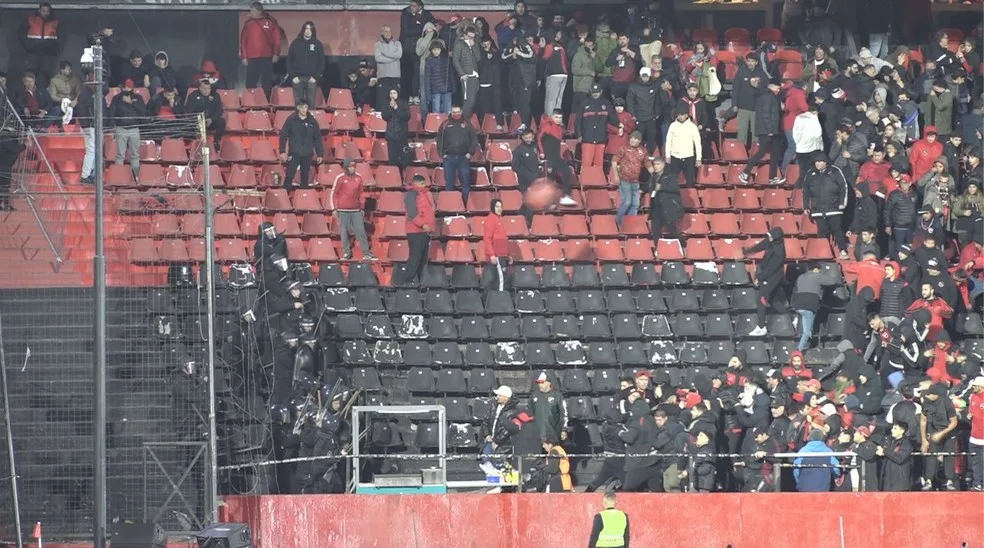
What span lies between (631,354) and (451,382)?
288 cm

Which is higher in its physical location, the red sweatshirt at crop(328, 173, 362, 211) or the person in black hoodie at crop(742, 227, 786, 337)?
the red sweatshirt at crop(328, 173, 362, 211)

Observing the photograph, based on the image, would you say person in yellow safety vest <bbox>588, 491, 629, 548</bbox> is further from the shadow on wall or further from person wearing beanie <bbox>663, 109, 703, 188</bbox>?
the shadow on wall

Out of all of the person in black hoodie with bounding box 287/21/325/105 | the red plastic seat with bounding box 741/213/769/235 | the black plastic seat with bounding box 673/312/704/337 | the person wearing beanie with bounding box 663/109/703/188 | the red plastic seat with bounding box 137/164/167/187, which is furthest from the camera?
the person in black hoodie with bounding box 287/21/325/105

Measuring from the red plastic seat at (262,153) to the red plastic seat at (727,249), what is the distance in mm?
7654

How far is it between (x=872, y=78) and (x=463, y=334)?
31.1ft

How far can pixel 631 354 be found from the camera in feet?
94.4

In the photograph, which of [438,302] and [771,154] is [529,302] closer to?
[438,302]

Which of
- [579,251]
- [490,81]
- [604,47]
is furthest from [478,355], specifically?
[604,47]

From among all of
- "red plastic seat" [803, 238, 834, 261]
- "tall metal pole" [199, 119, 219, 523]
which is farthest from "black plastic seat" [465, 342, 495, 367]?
"tall metal pole" [199, 119, 219, 523]

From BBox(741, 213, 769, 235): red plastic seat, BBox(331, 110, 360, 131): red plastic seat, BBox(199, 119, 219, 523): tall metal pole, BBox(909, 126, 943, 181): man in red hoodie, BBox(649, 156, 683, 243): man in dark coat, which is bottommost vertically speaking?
BBox(199, 119, 219, 523): tall metal pole

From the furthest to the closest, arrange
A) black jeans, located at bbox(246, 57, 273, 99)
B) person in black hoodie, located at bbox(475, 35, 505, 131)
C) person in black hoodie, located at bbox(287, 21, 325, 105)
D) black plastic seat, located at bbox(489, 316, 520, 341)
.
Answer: black jeans, located at bbox(246, 57, 273, 99) < person in black hoodie, located at bbox(287, 21, 325, 105) < person in black hoodie, located at bbox(475, 35, 505, 131) < black plastic seat, located at bbox(489, 316, 520, 341)

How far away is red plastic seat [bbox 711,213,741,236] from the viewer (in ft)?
104

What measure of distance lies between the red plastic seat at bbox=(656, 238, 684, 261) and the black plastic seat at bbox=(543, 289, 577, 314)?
74.7 inches

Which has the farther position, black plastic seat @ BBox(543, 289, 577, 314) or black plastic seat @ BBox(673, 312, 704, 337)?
black plastic seat @ BBox(543, 289, 577, 314)
